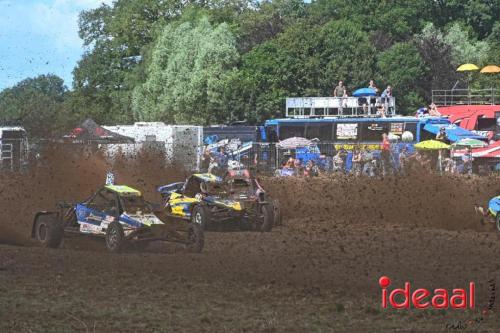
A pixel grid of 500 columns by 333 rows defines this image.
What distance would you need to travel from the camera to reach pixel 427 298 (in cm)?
1043

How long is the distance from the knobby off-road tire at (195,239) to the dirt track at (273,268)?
288mm

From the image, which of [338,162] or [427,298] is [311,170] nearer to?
[338,162]

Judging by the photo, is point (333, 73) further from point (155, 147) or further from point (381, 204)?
point (381, 204)

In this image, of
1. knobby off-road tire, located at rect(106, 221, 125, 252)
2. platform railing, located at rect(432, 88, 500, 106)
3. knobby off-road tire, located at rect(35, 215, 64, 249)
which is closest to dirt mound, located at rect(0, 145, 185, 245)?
knobby off-road tire, located at rect(35, 215, 64, 249)

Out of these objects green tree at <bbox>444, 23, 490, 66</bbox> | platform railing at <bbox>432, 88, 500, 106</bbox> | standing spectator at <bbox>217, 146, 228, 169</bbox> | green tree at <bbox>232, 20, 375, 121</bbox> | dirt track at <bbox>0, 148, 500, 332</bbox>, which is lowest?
dirt track at <bbox>0, 148, 500, 332</bbox>

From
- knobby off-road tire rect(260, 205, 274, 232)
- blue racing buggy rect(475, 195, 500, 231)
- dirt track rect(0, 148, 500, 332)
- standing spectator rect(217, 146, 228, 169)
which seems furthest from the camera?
standing spectator rect(217, 146, 228, 169)

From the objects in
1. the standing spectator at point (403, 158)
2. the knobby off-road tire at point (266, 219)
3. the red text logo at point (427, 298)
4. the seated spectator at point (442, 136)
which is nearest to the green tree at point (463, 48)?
the seated spectator at point (442, 136)

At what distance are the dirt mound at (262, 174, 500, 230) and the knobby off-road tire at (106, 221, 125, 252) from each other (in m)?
7.15

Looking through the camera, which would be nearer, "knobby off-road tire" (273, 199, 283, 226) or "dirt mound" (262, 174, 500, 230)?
"knobby off-road tire" (273, 199, 283, 226)

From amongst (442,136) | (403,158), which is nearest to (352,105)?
(442,136)

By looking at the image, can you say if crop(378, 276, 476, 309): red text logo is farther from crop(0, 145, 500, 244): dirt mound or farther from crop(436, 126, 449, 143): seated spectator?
crop(436, 126, 449, 143): seated spectator

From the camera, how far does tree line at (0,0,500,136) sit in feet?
184

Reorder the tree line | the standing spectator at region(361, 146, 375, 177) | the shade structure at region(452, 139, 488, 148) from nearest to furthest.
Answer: the standing spectator at region(361, 146, 375, 177)
the shade structure at region(452, 139, 488, 148)
the tree line

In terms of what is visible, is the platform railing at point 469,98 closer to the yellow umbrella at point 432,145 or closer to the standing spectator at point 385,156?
the yellow umbrella at point 432,145
